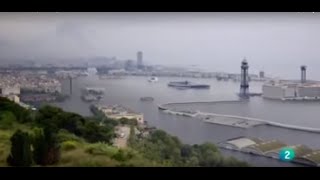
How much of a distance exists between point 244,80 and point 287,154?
602 millimetres

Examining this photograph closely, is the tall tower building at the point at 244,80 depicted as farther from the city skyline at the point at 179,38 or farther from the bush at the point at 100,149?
the bush at the point at 100,149

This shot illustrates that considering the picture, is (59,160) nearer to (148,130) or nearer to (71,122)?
(71,122)

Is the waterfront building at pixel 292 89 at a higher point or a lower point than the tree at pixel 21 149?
higher

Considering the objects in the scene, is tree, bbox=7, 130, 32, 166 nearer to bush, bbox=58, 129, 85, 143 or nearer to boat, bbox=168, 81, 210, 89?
bush, bbox=58, 129, 85, 143

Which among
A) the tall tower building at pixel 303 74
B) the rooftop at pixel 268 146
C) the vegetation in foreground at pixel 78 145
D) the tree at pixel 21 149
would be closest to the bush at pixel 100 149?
the vegetation in foreground at pixel 78 145

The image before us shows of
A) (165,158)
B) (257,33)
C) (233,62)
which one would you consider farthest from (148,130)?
(257,33)

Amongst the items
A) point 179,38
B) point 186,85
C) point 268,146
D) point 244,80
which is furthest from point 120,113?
point 268,146

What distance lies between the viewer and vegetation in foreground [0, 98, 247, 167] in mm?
3098

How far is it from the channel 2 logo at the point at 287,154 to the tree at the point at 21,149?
175cm

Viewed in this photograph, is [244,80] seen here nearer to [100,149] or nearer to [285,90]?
[285,90]

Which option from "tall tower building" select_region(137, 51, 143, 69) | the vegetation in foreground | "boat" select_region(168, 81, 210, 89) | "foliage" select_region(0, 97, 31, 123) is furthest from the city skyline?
the vegetation in foreground

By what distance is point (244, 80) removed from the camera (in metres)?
3.26

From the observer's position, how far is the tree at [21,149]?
3068 mm

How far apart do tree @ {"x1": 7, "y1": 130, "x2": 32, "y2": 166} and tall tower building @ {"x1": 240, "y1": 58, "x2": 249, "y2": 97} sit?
156cm
